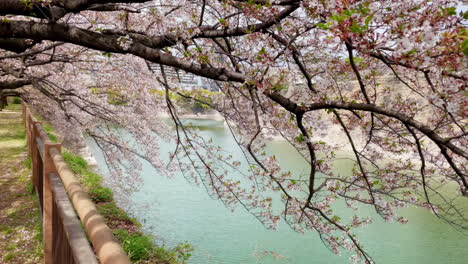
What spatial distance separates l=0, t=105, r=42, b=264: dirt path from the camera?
10.6 ft

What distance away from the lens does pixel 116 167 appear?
6.76 m

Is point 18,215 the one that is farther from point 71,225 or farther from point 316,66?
point 316,66

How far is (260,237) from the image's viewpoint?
23.0 ft

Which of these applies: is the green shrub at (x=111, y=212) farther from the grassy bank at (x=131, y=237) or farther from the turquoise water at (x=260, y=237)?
the turquoise water at (x=260, y=237)

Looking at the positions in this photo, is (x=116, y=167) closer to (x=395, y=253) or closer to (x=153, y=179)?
(x=153, y=179)

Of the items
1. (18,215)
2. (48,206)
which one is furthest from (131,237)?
(48,206)

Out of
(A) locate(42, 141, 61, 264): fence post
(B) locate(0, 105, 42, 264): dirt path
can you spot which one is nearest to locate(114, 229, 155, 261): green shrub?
(B) locate(0, 105, 42, 264): dirt path

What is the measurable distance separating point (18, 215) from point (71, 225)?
313 cm

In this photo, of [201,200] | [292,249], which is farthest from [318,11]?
[201,200]

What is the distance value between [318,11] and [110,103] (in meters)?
6.60

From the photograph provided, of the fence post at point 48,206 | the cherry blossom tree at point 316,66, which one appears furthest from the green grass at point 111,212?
the fence post at point 48,206

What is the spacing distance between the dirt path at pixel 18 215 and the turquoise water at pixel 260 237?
2.32 metres

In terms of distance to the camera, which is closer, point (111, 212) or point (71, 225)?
point (71, 225)

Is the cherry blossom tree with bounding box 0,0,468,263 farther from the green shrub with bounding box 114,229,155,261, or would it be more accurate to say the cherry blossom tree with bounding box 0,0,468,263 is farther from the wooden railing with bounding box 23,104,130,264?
the green shrub with bounding box 114,229,155,261
